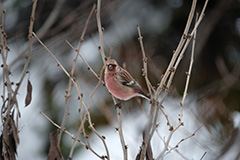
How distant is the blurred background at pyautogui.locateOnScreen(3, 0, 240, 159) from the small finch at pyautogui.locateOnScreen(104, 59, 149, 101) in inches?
15.7

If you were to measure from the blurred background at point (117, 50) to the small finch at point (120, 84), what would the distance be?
398mm

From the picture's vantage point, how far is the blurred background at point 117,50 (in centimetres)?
385

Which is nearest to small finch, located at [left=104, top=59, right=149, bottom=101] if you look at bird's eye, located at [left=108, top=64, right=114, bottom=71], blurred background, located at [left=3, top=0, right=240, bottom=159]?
bird's eye, located at [left=108, top=64, right=114, bottom=71]

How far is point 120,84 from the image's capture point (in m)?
2.83

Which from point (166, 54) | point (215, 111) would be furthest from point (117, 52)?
point (215, 111)

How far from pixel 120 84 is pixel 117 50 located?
5.09 feet

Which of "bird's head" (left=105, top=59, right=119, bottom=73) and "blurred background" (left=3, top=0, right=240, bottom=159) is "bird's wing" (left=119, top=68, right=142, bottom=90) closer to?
"bird's head" (left=105, top=59, right=119, bottom=73)

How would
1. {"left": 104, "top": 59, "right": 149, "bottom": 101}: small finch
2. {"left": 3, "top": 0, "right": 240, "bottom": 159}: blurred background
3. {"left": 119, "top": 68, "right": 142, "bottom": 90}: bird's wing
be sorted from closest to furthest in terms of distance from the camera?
{"left": 104, "top": 59, "right": 149, "bottom": 101}: small finch
{"left": 119, "top": 68, "right": 142, "bottom": 90}: bird's wing
{"left": 3, "top": 0, "right": 240, "bottom": 159}: blurred background

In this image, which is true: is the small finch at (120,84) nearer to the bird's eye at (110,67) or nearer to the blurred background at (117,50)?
the bird's eye at (110,67)

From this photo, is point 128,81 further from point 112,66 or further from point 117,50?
point 117,50

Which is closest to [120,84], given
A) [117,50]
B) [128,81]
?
[128,81]

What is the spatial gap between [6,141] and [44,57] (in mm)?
2627

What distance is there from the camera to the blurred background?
3.85 meters

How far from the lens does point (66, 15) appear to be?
432 centimetres
